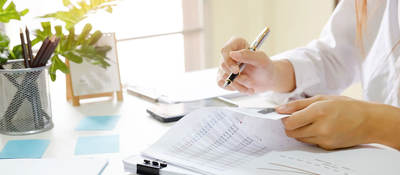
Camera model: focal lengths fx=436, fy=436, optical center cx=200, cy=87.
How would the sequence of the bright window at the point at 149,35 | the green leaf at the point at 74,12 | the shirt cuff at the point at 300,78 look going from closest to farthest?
1. the green leaf at the point at 74,12
2. the shirt cuff at the point at 300,78
3. the bright window at the point at 149,35

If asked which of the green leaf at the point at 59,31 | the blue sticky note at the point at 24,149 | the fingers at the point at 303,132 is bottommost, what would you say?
the blue sticky note at the point at 24,149

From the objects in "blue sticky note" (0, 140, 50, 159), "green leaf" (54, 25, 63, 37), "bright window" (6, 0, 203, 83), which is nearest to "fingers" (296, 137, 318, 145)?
"blue sticky note" (0, 140, 50, 159)

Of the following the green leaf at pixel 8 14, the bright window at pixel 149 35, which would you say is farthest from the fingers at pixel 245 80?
the bright window at pixel 149 35

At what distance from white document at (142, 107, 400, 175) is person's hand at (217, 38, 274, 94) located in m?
0.17

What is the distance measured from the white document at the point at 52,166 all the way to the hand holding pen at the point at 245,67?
0.34m

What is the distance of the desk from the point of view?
2.51ft

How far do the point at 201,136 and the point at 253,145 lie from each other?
9cm

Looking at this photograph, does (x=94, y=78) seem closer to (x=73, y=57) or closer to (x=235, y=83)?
(x=73, y=57)

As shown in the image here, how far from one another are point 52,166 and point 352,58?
2.66ft

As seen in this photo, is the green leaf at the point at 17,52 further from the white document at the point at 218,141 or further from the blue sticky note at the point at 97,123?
the white document at the point at 218,141

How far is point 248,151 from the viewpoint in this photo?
688mm

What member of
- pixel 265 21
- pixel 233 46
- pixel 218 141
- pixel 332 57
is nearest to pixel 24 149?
pixel 218 141

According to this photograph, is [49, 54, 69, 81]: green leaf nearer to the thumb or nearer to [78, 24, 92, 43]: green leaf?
[78, 24, 92, 43]: green leaf

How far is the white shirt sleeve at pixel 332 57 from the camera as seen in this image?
3.47 ft
